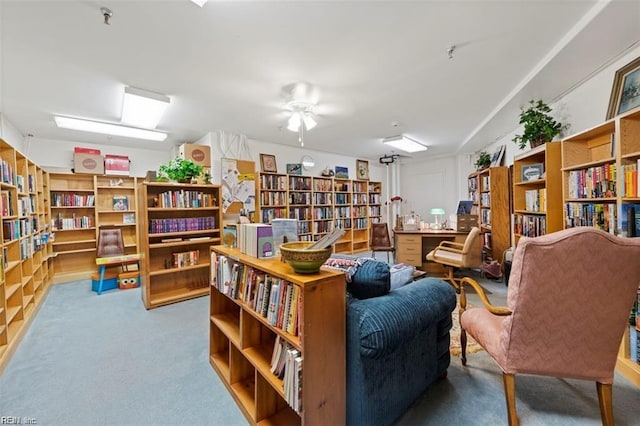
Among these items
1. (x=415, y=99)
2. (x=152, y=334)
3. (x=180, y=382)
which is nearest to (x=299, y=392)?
(x=180, y=382)

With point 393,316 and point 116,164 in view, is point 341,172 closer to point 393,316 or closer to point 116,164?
point 116,164

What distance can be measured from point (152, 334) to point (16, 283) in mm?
1421

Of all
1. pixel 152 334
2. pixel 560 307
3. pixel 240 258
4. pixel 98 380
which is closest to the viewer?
pixel 560 307

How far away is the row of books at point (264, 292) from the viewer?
1218 mm

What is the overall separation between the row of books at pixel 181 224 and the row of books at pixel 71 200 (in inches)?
87.8

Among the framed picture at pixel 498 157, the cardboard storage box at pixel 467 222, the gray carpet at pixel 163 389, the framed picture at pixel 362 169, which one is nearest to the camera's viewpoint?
the gray carpet at pixel 163 389

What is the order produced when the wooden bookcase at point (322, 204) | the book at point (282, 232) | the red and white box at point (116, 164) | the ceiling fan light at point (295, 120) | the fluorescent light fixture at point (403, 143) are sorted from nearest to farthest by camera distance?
the book at point (282, 232) → the ceiling fan light at point (295, 120) → the red and white box at point (116, 164) → the fluorescent light fixture at point (403, 143) → the wooden bookcase at point (322, 204)

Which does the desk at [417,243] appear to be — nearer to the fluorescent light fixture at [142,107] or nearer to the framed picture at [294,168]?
the framed picture at [294,168]

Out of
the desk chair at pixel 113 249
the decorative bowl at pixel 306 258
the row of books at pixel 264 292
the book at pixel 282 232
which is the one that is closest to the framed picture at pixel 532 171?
the book at pixel 282 232

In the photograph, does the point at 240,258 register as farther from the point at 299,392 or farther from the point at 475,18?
the point at 475,18

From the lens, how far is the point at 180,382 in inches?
72.2

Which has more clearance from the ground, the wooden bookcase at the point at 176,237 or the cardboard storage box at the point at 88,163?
the cardboard storage box at the point at 88,163

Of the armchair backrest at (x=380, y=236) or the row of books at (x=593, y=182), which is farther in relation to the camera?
the armchair backrest at (x=380, y=236)

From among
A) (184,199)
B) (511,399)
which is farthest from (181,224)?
(511,399)
